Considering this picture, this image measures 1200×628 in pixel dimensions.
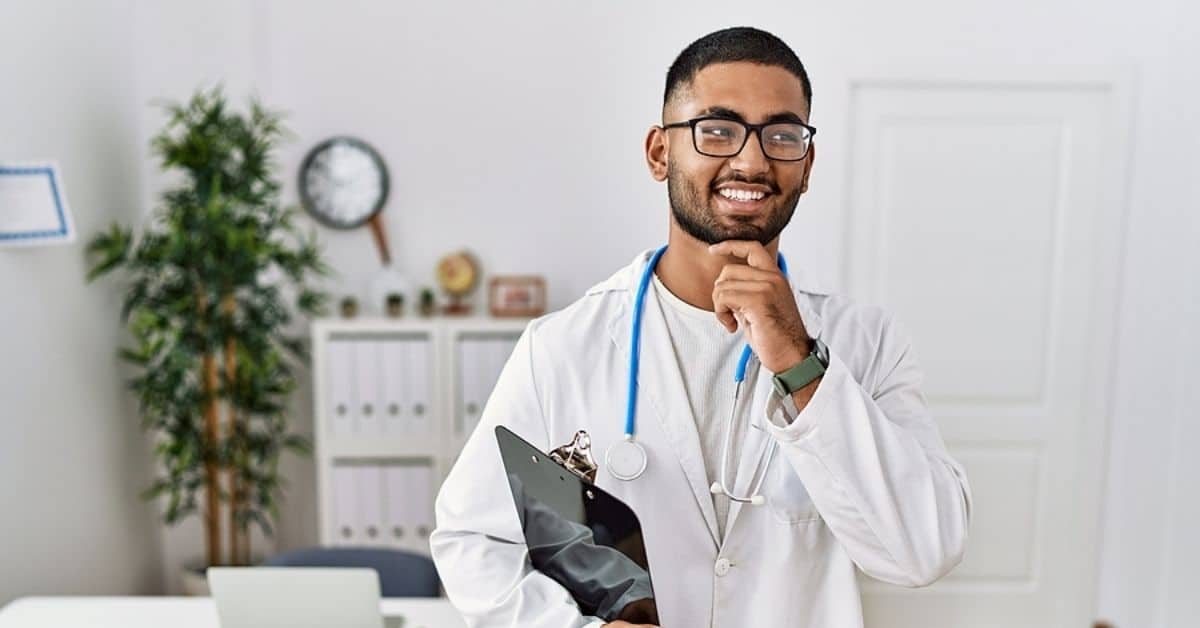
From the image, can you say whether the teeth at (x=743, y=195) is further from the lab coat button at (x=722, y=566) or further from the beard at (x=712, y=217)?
the lab coat button at (x=722, y=566)

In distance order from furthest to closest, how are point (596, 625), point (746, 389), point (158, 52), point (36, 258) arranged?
1. point (158, 52)
2. point (36, 258)
3. point (746, 389)
4. point (596, 625)

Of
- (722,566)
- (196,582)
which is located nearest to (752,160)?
(722,566)

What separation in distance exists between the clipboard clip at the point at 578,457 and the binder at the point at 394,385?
6.61ft

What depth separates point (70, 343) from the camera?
286cm

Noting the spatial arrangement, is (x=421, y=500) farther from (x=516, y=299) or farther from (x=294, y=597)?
(x=294, y=597)

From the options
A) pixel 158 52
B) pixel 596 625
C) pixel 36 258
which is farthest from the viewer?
pixel 158 52

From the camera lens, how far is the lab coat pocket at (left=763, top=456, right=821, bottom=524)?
1.20 metres

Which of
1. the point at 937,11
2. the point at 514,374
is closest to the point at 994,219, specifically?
the point at 937,11

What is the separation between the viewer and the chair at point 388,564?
2.26 metres

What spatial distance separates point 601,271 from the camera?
3.38 meters

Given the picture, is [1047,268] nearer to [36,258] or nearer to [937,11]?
[937,11]

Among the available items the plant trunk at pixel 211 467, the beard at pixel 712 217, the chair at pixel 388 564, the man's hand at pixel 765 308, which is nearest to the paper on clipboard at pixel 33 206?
the plant trunk at pixel 211 467

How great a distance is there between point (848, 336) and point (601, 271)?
2.13 meters

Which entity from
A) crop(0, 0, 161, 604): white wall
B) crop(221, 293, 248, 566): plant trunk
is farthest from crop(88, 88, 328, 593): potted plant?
crop(0, 0, 161, 604): white wall
